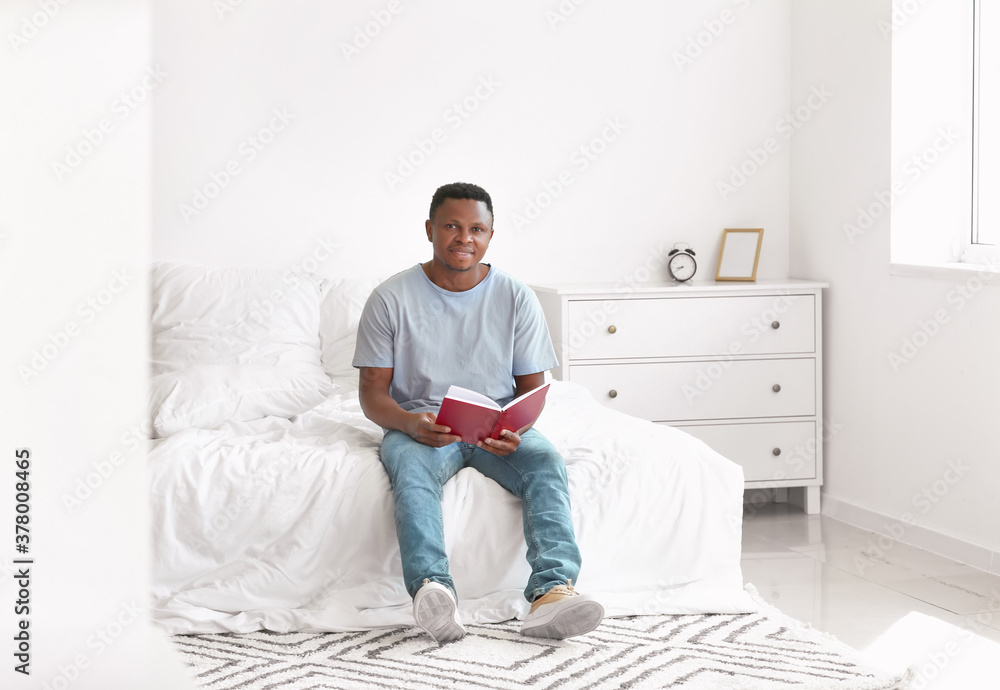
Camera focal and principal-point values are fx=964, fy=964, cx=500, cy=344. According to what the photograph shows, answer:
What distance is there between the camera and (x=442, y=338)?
2352mm

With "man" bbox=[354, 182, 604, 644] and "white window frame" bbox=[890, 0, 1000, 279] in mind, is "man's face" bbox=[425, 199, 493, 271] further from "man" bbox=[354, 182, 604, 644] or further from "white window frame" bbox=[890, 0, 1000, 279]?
"white window frame" bbox=[890, 0, 1000, 279]

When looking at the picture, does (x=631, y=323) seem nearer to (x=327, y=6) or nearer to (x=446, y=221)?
(x=446, y=221)

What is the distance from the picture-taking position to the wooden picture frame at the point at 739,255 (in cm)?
382

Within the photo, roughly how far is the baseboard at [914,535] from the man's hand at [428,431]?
1.73m

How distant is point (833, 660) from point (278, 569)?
3.95 feet

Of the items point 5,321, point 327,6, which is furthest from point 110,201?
point 327,6

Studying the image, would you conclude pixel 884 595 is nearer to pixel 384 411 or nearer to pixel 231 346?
pixel 384 411

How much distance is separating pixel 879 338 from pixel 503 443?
177 cm

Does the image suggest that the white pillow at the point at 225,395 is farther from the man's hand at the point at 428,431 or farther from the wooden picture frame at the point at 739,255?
the wooden picture frame at the point at 739,255

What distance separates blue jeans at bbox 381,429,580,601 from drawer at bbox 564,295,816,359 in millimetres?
1161

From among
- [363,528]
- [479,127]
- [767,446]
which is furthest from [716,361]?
[363,528]

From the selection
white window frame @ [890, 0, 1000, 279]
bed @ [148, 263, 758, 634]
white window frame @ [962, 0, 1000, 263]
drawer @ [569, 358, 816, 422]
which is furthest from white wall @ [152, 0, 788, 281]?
bed @ [148, 263, 758, 634]

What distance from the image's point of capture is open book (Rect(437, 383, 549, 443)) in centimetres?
205

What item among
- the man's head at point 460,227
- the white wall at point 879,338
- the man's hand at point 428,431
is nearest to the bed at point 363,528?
the man's hand at point 428,431
